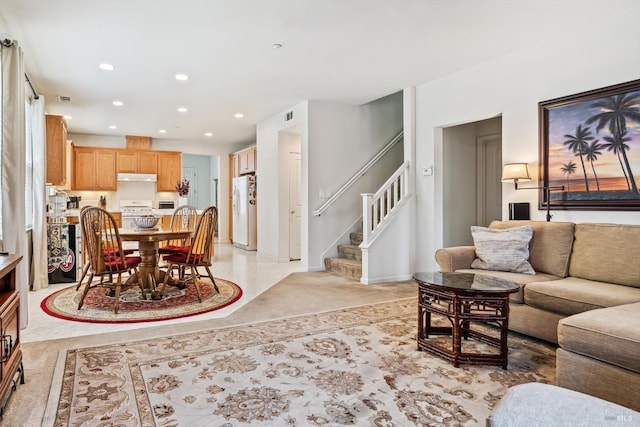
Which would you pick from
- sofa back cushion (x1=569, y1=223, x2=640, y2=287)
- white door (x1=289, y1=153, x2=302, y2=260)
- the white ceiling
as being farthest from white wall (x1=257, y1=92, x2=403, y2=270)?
sofa back cushion (x1=569, y1=223, x2=640, y2=287)

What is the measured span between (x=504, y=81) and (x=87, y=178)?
26.8 ft

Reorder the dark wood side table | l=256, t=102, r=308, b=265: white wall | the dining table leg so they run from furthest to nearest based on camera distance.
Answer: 1. l=256, t=102, r=308, b=265: white wall
2. the dining table leg
3. the dark wood side table

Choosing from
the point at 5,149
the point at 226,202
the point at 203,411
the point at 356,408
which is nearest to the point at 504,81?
the point at 356,408

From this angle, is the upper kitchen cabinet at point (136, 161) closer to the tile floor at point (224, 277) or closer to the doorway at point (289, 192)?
the tile floor at point (224, 277)

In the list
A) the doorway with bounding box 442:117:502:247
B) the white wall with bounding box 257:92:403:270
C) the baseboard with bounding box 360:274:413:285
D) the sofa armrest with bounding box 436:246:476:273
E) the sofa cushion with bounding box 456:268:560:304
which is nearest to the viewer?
the sofa cushion with bounding box 456:268:560:304

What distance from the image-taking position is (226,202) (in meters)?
10.2

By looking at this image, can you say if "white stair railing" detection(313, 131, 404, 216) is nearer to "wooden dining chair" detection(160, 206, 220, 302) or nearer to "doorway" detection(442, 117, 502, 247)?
"doorway" detection(442, 117, 502, 247)

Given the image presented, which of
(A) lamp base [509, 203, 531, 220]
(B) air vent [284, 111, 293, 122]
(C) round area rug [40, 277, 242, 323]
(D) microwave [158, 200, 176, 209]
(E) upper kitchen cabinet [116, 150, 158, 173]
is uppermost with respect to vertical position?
(B) air vent [284, 111, 293, 122]

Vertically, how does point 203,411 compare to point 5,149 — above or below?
below

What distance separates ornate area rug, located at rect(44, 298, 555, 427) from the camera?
1887mm

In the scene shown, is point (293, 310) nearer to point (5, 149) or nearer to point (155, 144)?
point (5, 149)

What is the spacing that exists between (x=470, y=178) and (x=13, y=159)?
17.0 ft

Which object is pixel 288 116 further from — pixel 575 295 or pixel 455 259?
pixel 575 295

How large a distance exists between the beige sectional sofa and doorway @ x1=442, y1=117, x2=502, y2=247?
1.48m
